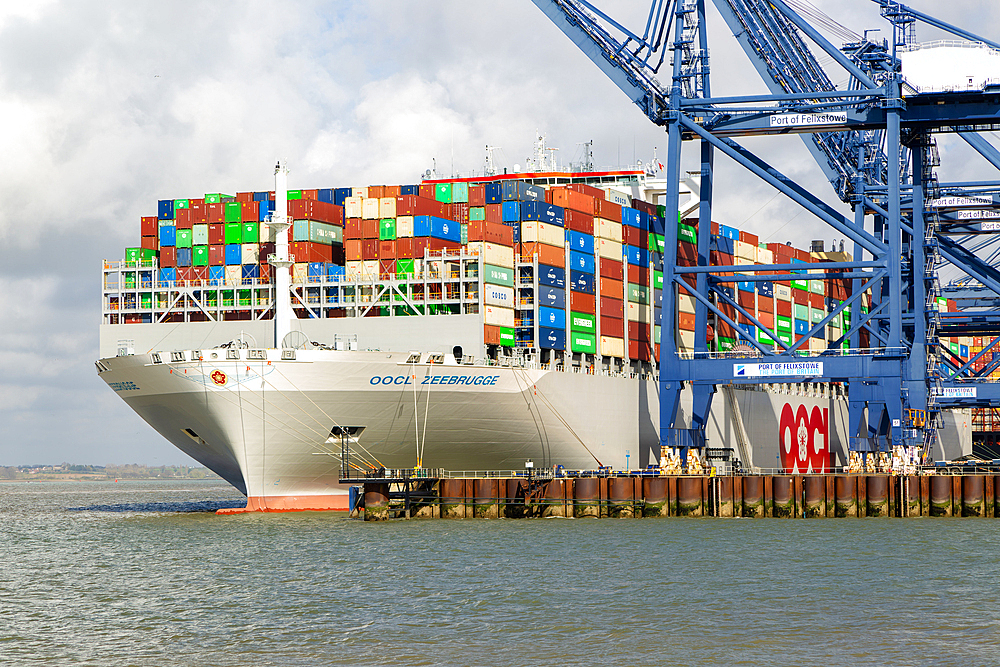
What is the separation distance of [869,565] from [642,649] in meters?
11.0

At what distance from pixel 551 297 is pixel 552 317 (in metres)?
0.75

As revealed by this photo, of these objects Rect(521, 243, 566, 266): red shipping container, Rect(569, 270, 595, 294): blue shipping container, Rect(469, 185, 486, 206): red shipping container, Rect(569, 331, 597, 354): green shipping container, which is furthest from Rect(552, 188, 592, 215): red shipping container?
Rect(569, 331, 597, 354): green shipping container

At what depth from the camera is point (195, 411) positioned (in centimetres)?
4212

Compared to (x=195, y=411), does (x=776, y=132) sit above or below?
above

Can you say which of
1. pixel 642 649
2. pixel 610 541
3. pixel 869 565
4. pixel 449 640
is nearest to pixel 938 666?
pixel 642 649

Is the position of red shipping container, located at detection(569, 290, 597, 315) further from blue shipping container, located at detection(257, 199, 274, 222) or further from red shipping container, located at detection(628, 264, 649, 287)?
blue shipping container, located at detection(257, 199, 274, 222)

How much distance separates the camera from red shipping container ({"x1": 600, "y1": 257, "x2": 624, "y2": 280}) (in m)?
52.1

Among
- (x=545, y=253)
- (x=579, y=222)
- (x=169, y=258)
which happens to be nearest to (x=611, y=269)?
(x=579, y=222)

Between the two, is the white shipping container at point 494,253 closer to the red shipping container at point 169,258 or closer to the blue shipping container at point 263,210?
the blue shipping container at point 263,210

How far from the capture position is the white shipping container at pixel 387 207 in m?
46.3

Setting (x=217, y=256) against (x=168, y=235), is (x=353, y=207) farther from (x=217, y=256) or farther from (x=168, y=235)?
(x=168, y=235)

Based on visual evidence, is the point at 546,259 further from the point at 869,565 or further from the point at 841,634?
the point at 841,634

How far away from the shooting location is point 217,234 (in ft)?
157

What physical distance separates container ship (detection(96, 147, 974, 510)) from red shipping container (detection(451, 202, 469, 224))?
0.28 feet
